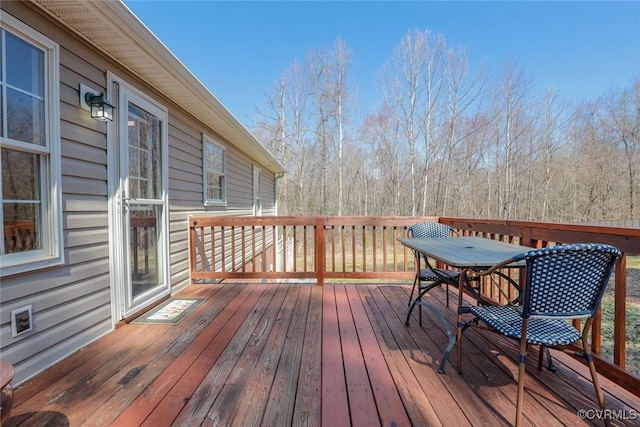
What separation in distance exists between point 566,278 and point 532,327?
1.16 feet

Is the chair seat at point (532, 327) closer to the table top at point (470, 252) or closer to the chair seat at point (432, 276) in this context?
the table top at point (470, 252)

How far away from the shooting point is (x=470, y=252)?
6.57ft

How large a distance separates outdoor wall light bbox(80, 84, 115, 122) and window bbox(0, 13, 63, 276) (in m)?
0.26

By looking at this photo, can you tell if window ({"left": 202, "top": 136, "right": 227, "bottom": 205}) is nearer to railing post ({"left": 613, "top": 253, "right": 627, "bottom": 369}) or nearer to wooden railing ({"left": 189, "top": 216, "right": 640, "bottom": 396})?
wooden railing ({"left": 189, "top": 216, "right": 640, "bottom": 396})

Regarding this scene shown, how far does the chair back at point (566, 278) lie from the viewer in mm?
1235

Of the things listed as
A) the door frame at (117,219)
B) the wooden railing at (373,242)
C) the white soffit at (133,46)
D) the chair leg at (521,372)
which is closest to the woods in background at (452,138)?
the wooden railing at (373,242)

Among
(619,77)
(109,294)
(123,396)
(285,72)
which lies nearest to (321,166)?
(285,72)

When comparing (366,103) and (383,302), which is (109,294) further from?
(366,103)

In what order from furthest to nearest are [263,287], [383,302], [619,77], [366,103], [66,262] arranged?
[366,103] < [619,77] < [263,287] < [383,302] < [66,262]

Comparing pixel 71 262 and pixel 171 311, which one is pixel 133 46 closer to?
pixel 71 262

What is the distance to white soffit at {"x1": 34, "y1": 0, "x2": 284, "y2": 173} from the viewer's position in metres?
1.81

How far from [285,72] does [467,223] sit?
1104 centimetres

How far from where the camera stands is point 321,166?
1234cm

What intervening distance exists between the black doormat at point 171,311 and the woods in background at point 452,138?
30.7ft
